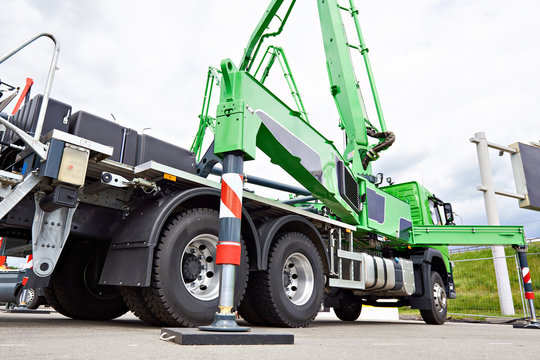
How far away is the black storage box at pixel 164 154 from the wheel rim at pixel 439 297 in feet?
19.3

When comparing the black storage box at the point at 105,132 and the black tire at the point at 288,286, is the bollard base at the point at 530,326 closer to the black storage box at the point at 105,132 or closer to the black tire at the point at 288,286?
the black tire at the point at 288,286

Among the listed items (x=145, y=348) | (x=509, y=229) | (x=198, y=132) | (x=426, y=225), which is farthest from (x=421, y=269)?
(x=198, y=132)

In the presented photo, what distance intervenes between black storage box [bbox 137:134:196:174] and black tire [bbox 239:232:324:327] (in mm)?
1388

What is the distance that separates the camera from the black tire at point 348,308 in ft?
30.1

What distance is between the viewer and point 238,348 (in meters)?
2.68

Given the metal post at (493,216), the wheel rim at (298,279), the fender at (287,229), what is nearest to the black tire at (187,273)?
the fender at (287,229)

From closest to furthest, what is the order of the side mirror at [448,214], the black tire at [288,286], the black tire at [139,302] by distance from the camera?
the black tire at [139,302] → the black tire at [288,286] → the side mirror at [448,214]

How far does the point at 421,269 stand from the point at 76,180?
680 centimetres

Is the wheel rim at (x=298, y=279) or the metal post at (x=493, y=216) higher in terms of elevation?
the metal post at (x=493, y=216)

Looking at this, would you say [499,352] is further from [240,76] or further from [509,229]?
[509,229]

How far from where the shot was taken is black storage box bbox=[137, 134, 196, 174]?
4.22 m

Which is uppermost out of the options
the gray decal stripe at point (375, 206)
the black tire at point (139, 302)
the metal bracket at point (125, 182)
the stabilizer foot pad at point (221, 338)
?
the gray decal stripe at point (375, 206)

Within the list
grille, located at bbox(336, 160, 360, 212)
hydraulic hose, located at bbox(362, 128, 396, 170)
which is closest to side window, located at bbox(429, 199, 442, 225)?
hydraulic hose, located at bbox(362, 128, 396, 170)

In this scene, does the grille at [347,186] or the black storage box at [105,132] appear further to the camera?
the grille at [347,186]
